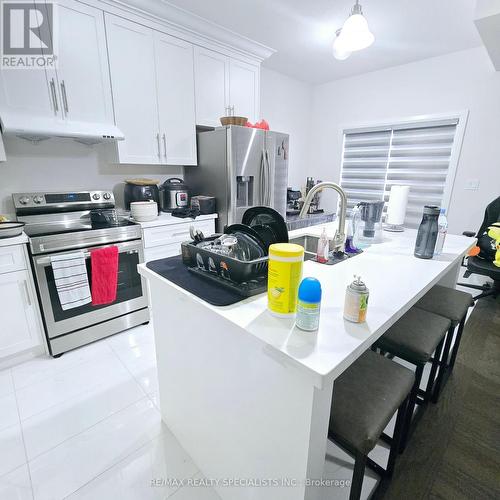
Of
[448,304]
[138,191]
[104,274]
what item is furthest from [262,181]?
[448,304]

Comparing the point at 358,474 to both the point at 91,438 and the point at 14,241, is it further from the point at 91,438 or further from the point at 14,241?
the point at 14,241

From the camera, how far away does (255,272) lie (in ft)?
3.11

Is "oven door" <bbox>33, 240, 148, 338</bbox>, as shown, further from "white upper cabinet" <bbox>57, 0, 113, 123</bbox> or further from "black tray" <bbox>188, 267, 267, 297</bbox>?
"black tray" <bbox>188, 267, 267, 297</bbox>

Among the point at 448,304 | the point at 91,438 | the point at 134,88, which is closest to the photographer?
the point at 91,438

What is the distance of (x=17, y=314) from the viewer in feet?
5.83

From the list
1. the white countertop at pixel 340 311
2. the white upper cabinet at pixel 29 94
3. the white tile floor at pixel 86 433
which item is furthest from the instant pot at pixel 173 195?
the white countertop at pixel 340 311

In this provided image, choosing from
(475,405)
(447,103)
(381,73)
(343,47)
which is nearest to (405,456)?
(475,405)

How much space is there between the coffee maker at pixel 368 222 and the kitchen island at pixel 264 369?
269mm

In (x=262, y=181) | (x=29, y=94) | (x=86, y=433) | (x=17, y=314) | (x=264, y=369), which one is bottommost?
(x=86, y=433)

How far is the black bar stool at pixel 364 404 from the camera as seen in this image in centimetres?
79

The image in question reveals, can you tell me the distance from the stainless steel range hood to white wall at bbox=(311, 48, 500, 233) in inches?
126

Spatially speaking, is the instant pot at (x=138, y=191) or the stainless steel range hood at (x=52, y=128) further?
the instant pot at (x=138, y=191)

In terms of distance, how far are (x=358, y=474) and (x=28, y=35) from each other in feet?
9.74

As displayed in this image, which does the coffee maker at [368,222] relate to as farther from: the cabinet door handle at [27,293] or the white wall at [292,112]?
the white wall at [292,112]
